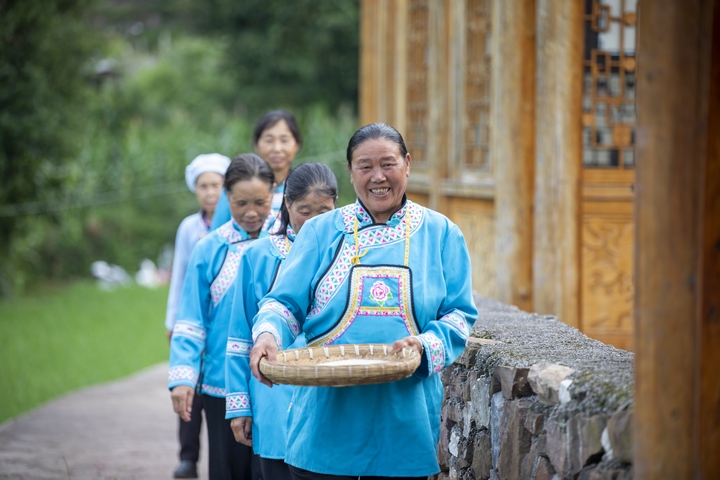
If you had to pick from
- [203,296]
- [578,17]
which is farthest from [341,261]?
[578,17]

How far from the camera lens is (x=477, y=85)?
9133mm

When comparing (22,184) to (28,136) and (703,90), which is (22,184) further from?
(703,90)

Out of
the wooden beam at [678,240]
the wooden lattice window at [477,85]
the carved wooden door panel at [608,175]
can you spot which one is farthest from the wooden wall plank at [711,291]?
the wooden lattice window at [477,85]

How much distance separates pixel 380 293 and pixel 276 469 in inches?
48.0

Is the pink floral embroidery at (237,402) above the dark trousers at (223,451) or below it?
above

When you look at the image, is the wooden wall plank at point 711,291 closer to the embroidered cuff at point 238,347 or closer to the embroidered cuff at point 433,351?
the embroidered cuff at point 433,351

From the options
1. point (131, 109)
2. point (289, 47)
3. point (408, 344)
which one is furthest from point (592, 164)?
point (131, 109)

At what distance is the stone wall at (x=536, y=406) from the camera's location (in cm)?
327

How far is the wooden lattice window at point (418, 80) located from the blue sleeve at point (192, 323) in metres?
6.14

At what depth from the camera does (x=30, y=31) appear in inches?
663

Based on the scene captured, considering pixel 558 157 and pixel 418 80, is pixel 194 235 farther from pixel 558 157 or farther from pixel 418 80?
pixel 418 80

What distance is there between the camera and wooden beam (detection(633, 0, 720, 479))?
275 centimetres

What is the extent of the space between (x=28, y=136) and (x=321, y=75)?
1687 cm

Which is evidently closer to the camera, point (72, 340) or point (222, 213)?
point (222, 213)
